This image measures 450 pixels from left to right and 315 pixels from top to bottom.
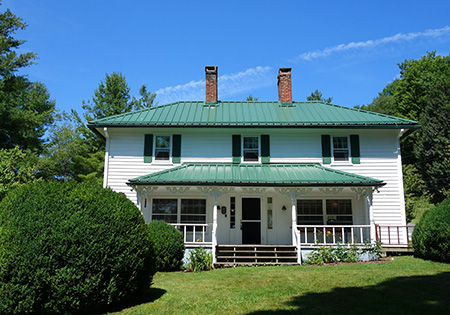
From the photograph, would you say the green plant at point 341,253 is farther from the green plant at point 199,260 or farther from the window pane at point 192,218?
the window pane at point 192,218

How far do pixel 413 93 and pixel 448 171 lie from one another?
14.1m

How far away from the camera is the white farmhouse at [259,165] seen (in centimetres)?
Result: 1584

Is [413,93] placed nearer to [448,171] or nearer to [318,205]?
[448,171]

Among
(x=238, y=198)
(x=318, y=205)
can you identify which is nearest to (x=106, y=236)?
(x=238, y=198)

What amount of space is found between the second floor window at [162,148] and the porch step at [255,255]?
18.6 ft

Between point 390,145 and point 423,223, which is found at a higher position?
point 390,145

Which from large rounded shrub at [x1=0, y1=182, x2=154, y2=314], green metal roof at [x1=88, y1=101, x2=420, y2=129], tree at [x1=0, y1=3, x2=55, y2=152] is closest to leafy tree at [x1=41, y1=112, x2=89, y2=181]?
tree at [x1=0, y1=3, x2=55, y2=152]

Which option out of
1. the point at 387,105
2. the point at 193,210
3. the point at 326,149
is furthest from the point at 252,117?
Answer: the point at 387,105

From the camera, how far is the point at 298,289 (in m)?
8.19

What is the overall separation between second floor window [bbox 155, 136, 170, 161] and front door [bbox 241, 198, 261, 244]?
450 centimetres

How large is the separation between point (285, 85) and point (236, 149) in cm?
575

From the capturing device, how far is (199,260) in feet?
40.8

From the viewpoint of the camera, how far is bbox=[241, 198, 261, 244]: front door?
1596 centimetres

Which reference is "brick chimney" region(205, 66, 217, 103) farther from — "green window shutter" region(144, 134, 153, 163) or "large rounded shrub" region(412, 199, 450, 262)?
"large rounded shrub" region(412, 199, 450, 262)
